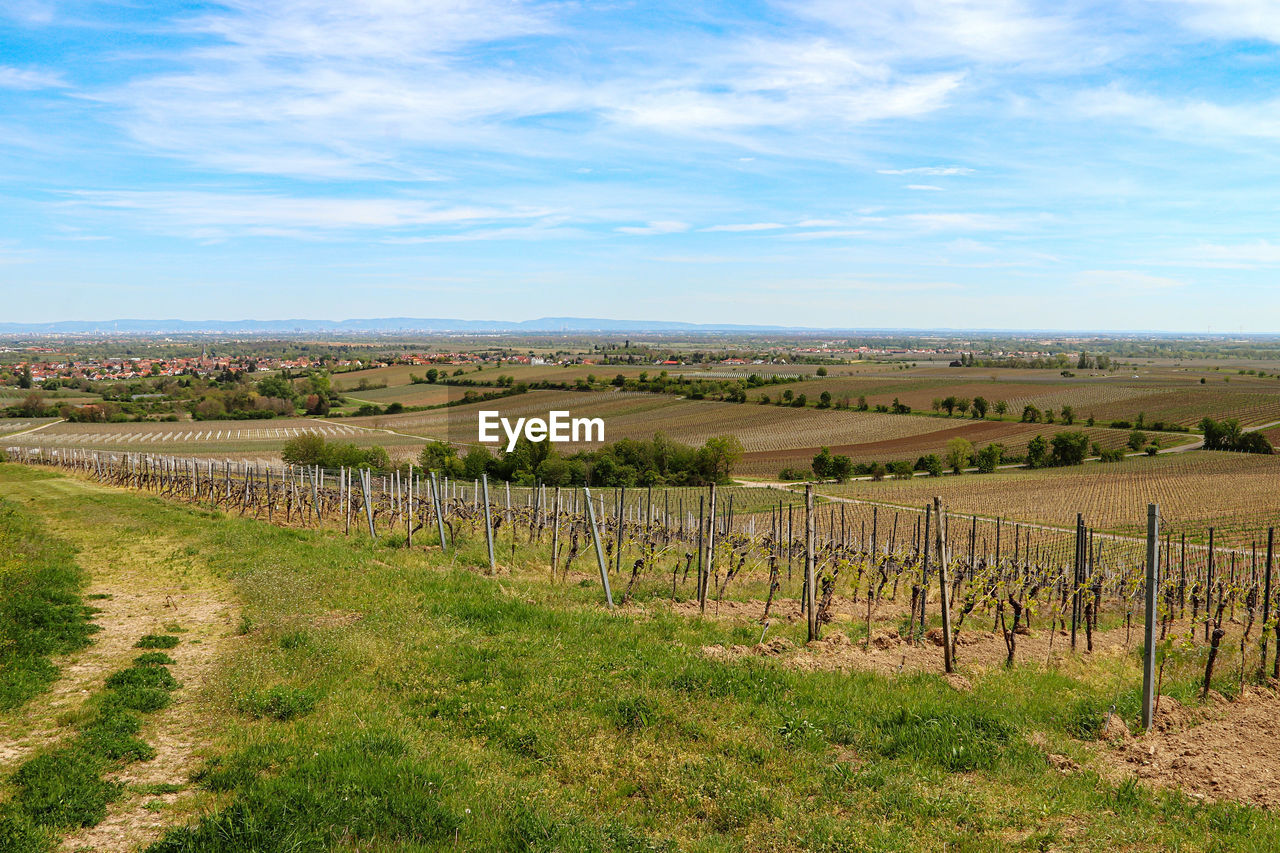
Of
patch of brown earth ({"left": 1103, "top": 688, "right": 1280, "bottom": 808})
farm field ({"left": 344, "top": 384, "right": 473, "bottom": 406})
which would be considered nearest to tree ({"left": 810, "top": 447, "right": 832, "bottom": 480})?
farm field ({"left": 344, "top": 384, "right": 473, "bottom": 406})

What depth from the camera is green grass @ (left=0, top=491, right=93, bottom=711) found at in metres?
7.59

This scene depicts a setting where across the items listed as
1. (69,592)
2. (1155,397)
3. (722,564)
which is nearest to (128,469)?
(69,592)

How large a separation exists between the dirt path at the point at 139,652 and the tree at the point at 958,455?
2407 inches

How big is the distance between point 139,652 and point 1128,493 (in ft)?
176

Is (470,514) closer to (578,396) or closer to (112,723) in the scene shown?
(112,723)

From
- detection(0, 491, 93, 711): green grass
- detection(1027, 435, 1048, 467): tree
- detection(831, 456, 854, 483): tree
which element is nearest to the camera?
detection(0, 491, 93, 711): green grass

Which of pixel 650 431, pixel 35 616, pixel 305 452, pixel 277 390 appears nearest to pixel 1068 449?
pixel 650 431

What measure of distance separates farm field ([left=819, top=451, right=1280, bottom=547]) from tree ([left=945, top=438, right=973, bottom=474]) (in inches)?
142

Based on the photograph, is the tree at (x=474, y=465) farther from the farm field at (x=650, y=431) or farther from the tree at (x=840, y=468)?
the tree at (x=840, y=468)

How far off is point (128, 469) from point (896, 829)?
36164mm

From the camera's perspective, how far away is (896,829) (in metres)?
5.11

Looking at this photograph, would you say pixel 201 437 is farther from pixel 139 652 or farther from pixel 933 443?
pixel 139 652

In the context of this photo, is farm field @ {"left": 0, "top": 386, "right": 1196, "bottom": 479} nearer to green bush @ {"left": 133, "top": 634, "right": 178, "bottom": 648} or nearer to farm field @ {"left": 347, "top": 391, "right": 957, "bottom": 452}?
farm field @ {"left": 347, "top": 391, "right": 957, "bottom": 452}

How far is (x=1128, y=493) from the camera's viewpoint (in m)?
48.7
